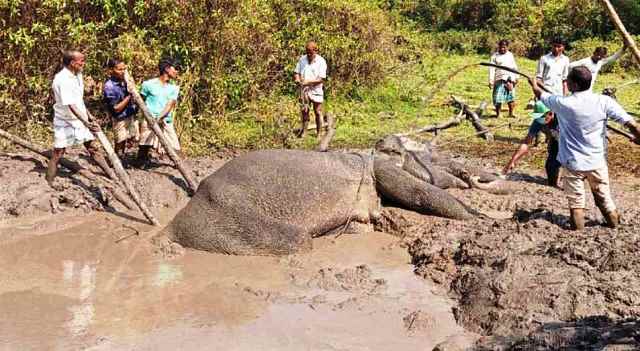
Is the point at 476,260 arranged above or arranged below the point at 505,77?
below

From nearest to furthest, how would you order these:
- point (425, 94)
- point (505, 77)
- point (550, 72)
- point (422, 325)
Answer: point (422, 325) → point (550, 72) → point (505, 77) → point (425, 94)

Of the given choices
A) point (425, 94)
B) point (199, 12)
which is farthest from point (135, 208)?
point (425, 94)

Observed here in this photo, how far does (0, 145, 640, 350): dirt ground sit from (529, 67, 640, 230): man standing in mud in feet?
0.81

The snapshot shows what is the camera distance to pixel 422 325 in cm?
475

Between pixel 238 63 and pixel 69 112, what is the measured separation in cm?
363

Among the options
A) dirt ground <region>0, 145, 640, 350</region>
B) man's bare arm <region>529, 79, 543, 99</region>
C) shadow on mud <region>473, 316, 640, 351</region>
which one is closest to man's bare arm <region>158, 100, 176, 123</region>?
dirt ground <region>0, 145, 640, 350</region>

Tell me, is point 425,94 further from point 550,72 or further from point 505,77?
point 550,72

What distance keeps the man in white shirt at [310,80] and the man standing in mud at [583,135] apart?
4862mm

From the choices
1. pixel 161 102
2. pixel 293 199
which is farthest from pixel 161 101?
pixel 293 199

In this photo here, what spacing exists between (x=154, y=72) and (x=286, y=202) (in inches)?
152

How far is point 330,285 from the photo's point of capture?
5.48m

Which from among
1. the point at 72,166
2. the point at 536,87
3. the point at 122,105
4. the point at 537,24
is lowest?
the point at 72,166

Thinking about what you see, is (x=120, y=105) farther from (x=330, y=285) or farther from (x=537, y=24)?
(x=537, y=24)

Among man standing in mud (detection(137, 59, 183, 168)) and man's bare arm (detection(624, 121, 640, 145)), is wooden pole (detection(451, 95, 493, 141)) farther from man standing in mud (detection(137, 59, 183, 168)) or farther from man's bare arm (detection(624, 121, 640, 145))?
man's bare arm (detection(624, 121, 640, 145))
